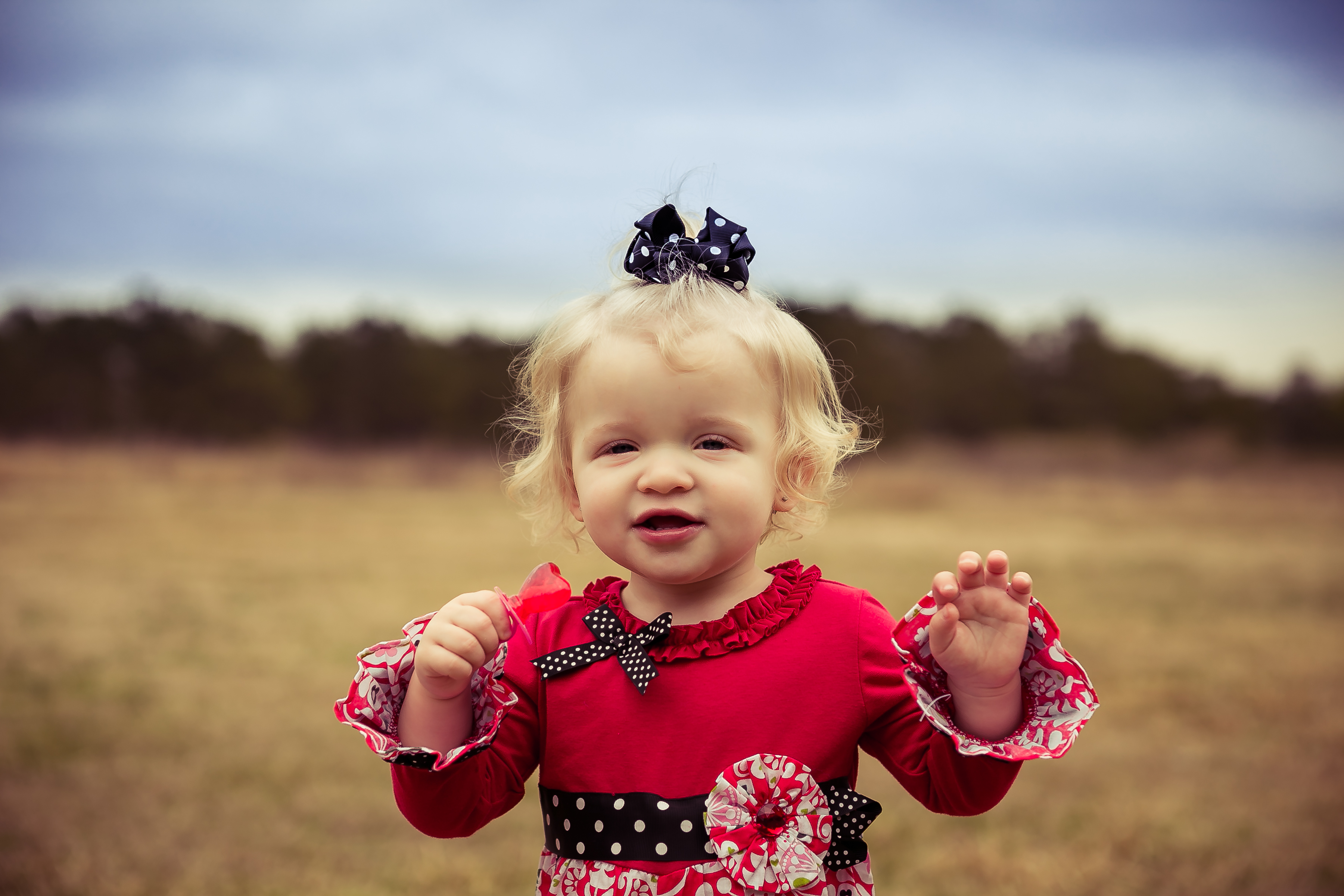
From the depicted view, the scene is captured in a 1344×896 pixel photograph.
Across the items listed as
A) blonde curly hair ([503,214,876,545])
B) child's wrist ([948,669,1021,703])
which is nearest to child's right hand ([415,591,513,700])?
blonde curly hair ([503,214,876,545])

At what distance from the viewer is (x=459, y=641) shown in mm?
1436

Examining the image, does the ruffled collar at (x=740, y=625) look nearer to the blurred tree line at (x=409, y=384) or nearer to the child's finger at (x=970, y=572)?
the child's finger at (x=970, y=572)

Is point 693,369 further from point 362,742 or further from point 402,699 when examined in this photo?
point 362,742

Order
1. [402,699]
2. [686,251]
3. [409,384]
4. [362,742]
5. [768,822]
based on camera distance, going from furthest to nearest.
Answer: [409,384], [362,742], [686,251], [402,699], [768,822]

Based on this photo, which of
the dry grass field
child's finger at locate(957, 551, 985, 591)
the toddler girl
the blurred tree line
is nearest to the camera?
child's finger at locate(957, 551, 985, 591)

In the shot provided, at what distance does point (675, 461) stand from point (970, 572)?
416mm

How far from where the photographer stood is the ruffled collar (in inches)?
61.5

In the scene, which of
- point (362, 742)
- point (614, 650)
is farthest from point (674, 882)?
point (362, 742)

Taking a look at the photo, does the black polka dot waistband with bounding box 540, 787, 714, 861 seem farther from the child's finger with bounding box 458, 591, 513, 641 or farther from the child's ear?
the child's ear

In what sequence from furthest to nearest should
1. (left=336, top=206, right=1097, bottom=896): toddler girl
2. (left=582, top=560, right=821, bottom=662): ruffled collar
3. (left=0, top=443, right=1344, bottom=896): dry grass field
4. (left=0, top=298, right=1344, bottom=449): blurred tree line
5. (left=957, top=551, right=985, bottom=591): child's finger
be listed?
(left=0, top=298, right=1344, bottom=449): blurred tree line → (left=0, top=443, right=1344, bottom=896): dry grass field → (left=582, top=560, right=821, bottom=662): ruffled collar → (left=336, top=206, right=1097, bottom=896): toddler girl → (left=957, top=551, right=985, bottom=591): child's finger

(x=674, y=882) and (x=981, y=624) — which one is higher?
(x=981, y=624)


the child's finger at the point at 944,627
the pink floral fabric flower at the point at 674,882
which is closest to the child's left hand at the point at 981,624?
the child's finger at the point at 944,627

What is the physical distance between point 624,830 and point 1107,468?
2209 cm

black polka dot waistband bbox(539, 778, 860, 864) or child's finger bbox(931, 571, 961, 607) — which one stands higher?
child's finger bbox(931, 571, 961, 607)
